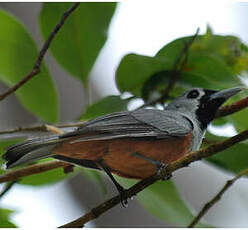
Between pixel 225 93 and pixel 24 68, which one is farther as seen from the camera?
pixel 24 68

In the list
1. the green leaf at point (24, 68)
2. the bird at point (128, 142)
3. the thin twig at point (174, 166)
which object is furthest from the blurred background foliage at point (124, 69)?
the thin twig at point (174, 166)

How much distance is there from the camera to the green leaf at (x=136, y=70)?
2395 mm

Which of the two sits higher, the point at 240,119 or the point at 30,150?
the point at 30,150

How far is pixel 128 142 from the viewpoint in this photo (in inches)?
84.9

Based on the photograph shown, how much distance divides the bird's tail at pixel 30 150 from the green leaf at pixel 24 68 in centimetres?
62

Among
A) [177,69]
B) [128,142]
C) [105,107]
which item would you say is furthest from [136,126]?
[177,69]

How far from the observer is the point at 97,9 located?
258 centimetres

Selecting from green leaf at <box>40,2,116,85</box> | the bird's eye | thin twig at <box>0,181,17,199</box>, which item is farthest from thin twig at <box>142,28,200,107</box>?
thin twig at <box>0,181,17,199</box>

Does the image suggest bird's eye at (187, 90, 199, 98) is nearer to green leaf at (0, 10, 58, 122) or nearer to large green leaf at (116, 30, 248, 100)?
large green leaf at (116, 30, 248, 100)

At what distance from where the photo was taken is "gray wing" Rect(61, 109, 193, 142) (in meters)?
1.99

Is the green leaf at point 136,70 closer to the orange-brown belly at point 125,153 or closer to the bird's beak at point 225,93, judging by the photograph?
the bird's beak at point 225,93

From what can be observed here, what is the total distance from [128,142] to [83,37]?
658 millimetres

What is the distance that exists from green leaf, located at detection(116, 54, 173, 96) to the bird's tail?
0.60 meters

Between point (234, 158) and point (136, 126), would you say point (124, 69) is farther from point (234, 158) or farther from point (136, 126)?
point (234, 158)
